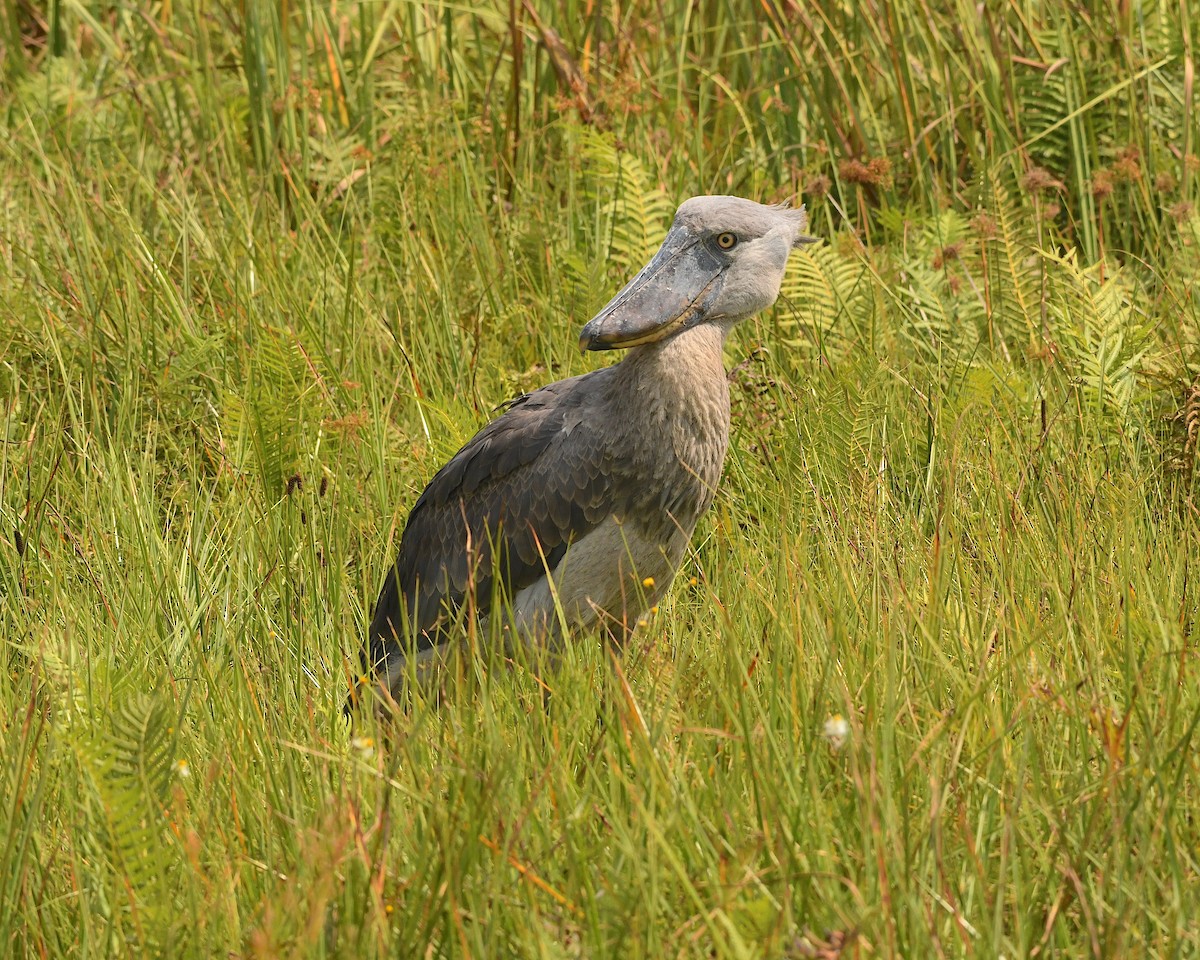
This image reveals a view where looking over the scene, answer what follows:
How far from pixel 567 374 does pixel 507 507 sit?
106 cm

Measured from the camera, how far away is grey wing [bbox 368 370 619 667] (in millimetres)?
3801

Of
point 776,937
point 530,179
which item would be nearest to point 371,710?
point 776,937

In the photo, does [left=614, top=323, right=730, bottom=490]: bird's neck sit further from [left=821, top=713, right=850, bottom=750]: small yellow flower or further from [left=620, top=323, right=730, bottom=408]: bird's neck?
[left=821, top=713, right=850, bottom=750]: small yellow flower

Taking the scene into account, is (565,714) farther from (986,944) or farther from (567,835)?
(986,944)

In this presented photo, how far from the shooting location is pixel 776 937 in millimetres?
2014

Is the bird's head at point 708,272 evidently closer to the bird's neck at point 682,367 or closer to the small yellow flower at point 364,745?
the bird's neck at point 682,367

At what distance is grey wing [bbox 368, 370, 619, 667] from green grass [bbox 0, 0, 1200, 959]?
0.19 m

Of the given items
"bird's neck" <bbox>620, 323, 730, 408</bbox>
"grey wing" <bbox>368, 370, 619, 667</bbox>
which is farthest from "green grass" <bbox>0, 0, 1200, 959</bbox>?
"bird's neck" <bbox>620, 323, 730, 408</bbox>

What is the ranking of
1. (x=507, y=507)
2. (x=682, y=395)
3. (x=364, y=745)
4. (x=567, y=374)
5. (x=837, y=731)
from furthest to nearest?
(x=567, y=374), (x=507, y=507), (x=682, y=395), (x=364, y=745), (x=837, y=731)

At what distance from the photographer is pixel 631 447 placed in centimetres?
371

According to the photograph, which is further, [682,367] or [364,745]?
[682,367]

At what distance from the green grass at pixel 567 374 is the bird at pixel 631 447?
201 mm

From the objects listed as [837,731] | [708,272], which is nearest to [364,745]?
[837,731]

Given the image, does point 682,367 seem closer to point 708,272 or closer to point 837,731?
point 708,272
